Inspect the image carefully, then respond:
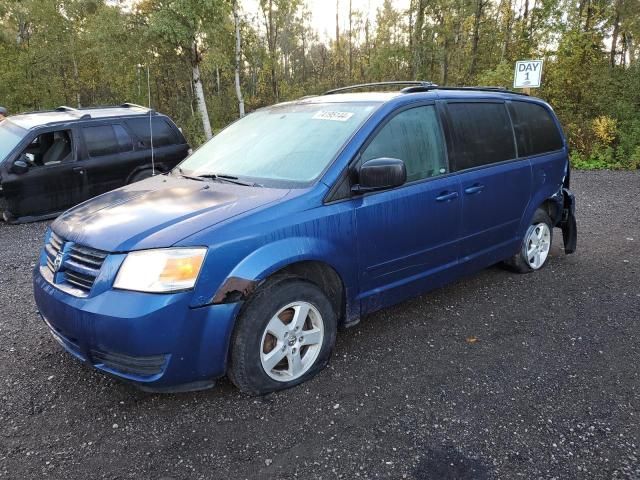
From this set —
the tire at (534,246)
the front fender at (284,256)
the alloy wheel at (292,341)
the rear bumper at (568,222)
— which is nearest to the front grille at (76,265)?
the front fender at (284,256)

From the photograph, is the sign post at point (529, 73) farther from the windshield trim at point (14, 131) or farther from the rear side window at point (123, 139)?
the windshield trim at point (14, 131)

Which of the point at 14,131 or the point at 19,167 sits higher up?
the point at 14,131

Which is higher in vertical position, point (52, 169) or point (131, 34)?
point (131, 34)

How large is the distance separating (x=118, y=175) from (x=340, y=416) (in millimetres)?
6700

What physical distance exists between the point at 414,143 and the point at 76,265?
2.37 meters

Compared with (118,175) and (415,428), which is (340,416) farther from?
(118,175)

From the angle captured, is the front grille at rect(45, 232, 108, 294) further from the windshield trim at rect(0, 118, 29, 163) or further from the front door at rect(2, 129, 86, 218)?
the windshield trim at rect(0, 118, 29, 163)

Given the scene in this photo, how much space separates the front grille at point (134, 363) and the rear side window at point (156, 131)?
648cm

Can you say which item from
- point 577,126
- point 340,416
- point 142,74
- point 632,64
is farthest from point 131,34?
point 340,416

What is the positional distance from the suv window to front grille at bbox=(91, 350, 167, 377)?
1.76 meters

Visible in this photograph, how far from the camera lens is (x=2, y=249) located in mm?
6250

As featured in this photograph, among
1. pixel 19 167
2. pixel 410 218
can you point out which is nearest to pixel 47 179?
pixel 19 167

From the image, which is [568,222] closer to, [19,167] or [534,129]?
[534,129]

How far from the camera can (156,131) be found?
849cm
